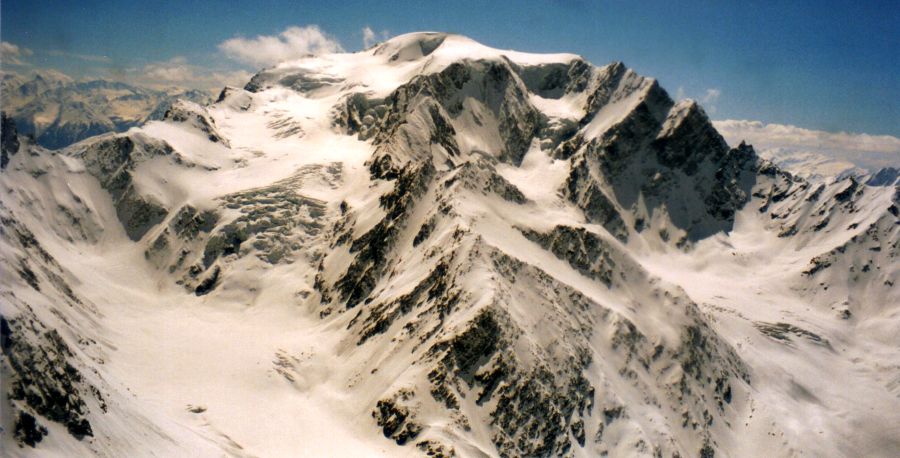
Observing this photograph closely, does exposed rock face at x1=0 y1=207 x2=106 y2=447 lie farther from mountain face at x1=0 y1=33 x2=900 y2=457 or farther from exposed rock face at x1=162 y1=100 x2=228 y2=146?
exposed rock face at x1=162 y1=100 x2=228 y2=146

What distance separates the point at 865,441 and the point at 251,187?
456ft

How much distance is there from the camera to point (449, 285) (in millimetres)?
88500

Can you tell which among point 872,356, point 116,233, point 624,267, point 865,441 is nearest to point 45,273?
point 116,233

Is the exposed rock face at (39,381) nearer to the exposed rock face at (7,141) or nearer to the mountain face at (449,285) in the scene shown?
the mountain face at (449,285)

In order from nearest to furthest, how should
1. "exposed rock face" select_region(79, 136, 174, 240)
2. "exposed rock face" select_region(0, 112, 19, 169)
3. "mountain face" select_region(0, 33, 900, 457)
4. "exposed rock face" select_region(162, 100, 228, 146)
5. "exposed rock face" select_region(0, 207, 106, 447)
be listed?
"exposed rock face" select_region(0, 207, 106, 447) → "mountain face" select_region(0, 33, 900, 457) → "exposed rock face" select_region(0, 112, 19, 169) → "exposed rock face" select_region(79, 136, 174, 240) → "exposed rock face" select_region(162, 100, 228, 146)

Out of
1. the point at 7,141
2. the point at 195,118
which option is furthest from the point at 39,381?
the point at 195,118

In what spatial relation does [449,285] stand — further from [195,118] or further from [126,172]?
[195,118]

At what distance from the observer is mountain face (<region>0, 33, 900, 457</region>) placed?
74.1 metres

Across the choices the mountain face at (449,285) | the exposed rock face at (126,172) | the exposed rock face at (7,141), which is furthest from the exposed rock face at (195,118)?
the exposed rock face at (7,141)

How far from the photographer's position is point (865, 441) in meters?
111

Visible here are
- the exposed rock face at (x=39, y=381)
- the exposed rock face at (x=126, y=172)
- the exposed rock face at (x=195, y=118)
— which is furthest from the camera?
the exposed rock face at (x=195, y=118)

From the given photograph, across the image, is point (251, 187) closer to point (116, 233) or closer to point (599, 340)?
point (116, 233)

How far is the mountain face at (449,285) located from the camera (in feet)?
243

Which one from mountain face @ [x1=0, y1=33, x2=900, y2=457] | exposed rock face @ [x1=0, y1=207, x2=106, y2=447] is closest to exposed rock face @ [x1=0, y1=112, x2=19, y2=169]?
mountain face @ [x1=0, y1=33, x2=900, y2=457]
